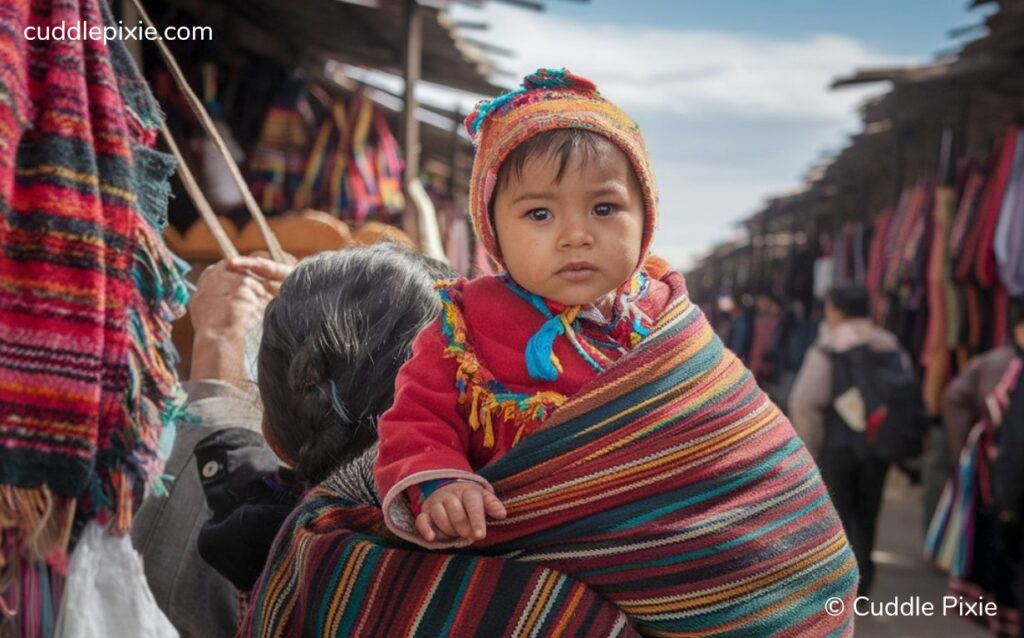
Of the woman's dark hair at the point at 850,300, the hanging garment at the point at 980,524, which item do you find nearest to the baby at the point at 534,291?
the hanging garment at the point at 980,524

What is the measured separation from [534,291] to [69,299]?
0.70m

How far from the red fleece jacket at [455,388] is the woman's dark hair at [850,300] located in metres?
4.68

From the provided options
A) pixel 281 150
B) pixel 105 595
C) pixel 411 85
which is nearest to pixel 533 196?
pixel 105 595

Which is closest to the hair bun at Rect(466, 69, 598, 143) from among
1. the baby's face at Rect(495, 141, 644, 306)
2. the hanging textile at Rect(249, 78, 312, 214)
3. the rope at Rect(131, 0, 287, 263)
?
the baby's face at Rect(495, 141, 644, 306)

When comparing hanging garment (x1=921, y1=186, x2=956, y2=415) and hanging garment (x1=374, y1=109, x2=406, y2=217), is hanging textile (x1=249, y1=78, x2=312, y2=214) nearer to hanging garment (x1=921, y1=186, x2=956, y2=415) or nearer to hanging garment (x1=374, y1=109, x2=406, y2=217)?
hanging garment (x1=374, y1=109, x2=406, y2=217)

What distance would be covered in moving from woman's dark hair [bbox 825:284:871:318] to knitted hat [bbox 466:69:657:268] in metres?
4.70

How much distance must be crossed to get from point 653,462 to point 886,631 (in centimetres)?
514

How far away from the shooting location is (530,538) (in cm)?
132

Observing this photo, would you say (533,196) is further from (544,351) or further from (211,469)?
(211,469)

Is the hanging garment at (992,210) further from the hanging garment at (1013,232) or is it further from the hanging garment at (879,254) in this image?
the hanging garment at (879,254)

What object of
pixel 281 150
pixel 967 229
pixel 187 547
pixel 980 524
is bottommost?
pixel 980 524

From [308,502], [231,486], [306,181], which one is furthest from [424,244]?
[308,502]

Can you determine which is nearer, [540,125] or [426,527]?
[426,527]

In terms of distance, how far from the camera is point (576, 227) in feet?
4.82
